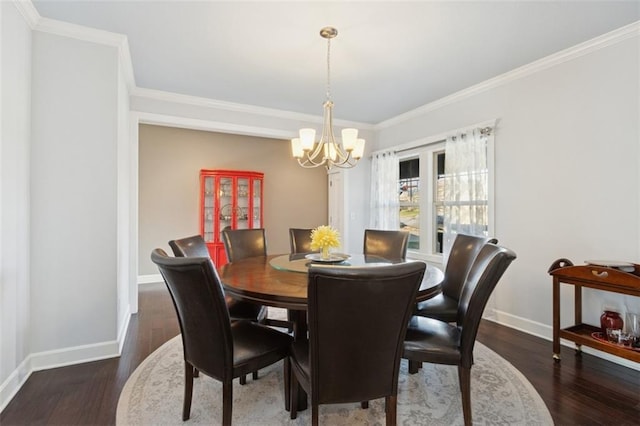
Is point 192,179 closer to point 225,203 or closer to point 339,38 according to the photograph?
point 225,203

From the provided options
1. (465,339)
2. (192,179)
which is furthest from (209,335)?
(192,179)

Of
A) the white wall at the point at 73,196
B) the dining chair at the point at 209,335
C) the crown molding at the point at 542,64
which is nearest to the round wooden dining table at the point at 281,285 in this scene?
the dining chair at the point at 209,335

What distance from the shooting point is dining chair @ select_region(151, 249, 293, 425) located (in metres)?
1.48

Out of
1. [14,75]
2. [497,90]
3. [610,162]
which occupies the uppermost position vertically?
[497,90]

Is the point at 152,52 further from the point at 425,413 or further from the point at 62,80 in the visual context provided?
the point at 425,413

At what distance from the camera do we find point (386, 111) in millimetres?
4559

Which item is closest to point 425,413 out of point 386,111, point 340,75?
point 340,75

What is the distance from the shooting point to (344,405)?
195cm

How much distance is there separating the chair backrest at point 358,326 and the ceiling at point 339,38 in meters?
1.90

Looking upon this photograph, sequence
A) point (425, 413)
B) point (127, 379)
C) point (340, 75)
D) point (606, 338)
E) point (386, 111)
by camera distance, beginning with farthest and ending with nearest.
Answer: point (386, 111) < point (340, 75) < point (606, 338) < point (127, 379) < point (425, 413)

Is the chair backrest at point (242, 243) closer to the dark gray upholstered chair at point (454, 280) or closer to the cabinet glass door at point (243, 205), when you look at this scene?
the dark gray upholstered chair at point (454, 280)

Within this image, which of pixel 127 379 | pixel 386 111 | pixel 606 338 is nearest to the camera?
pixel 127 379

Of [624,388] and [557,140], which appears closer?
[624,388]

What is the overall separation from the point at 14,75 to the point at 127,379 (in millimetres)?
2150
